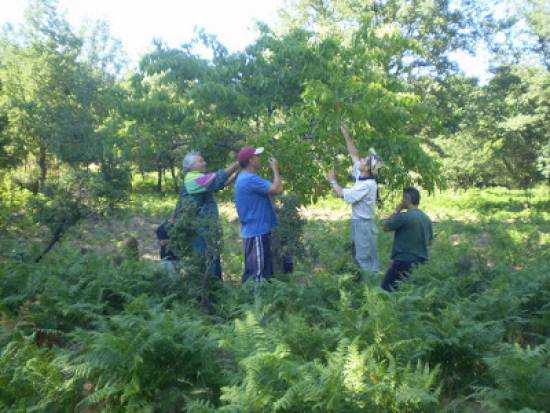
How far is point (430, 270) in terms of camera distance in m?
6.93

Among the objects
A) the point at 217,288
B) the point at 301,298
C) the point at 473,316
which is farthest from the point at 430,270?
the point at 217,288

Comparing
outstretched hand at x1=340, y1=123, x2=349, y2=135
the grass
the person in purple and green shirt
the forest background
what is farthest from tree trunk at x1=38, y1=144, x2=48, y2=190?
outstretched hand at x1=340, y1=123, x2=349, y2=135

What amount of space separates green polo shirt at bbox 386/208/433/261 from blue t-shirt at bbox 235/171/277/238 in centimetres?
170

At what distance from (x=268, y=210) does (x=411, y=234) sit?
2016mm

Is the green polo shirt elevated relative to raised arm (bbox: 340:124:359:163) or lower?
lower

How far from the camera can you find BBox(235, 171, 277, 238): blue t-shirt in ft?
20.7

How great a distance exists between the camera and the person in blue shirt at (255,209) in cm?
621

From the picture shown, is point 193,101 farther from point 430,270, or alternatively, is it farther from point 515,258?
point 515,258

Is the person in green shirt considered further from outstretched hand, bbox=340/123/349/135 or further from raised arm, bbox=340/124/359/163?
outstretched hand, bbox=340/123/349/135

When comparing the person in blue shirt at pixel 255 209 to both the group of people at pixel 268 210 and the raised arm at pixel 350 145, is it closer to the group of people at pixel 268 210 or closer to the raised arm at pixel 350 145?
the group of people at pixel 268 210

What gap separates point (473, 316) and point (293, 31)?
15.2 feet

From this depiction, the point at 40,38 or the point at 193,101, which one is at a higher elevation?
the point at 40,38

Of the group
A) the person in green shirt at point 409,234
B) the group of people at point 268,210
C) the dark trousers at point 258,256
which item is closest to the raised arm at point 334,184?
the group of people at point 268,210

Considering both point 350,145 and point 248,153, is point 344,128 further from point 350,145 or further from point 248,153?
point 248,153
